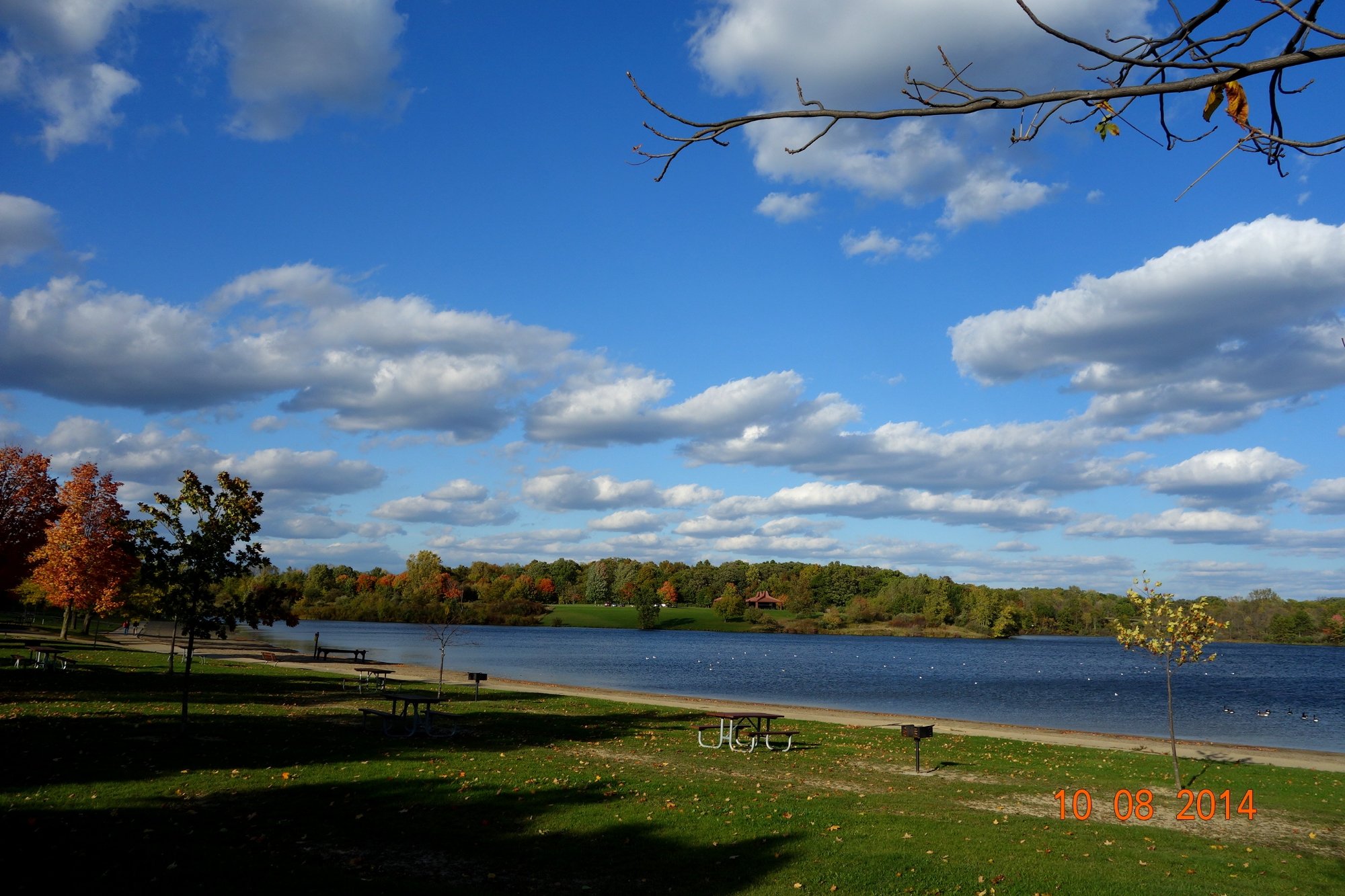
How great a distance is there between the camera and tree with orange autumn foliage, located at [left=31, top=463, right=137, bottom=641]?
3847 centimetres

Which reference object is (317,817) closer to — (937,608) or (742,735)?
(742,735)

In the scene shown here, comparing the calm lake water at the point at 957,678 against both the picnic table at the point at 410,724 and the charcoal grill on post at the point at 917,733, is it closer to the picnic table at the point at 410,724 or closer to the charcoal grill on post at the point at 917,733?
the charcoal grill on post at the point at 917,733

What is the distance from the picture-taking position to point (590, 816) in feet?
36.5

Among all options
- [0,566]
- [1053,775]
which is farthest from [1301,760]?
[0,566]

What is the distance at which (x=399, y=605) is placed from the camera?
567ft

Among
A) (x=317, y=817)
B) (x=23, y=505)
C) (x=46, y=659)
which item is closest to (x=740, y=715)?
(x=317, y=817)

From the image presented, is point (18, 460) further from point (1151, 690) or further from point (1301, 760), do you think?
point (1151, 690)

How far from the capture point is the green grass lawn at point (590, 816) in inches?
340

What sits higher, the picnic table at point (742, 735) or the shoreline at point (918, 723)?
the picnic table at point (742, 735)

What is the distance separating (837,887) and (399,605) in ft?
581

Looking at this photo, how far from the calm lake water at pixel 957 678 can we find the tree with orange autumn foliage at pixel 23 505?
20.3 meters

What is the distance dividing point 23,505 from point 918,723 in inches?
1920

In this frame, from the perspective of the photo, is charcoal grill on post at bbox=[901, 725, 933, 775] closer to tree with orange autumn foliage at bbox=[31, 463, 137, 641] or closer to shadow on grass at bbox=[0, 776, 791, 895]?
shadow on grass at bbox=[0, 776, 791, 895]

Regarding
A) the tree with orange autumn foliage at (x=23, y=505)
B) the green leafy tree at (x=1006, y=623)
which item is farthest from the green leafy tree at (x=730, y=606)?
the tree with orange autumn foliage at (x=23, y=505)
